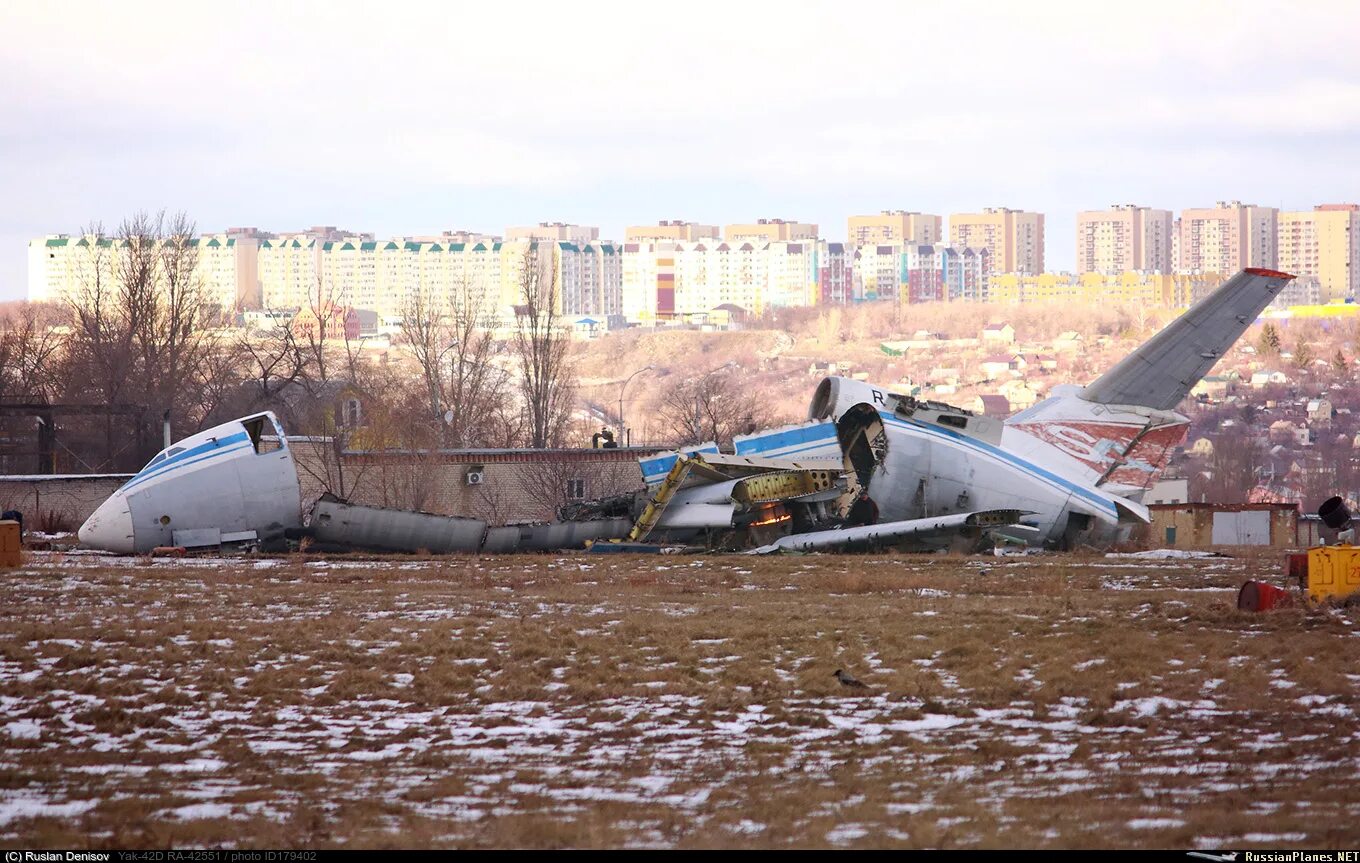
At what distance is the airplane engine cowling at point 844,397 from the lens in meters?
37.8

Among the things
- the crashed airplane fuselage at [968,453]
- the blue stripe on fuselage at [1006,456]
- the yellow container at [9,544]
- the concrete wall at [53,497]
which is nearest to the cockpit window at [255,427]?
the yellow container at [9,544]

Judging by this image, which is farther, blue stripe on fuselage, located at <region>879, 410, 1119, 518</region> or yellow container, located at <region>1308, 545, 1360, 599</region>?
blue stripe on fuselage, located at <region>879, 410, 1119, 518</region>

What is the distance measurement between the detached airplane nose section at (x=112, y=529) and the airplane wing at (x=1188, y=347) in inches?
967

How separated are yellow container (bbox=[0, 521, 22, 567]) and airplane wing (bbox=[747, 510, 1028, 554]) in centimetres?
1630

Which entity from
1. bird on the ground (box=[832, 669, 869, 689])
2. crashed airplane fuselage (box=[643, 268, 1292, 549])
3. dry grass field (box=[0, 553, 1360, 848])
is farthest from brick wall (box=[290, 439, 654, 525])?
bird on the ground (box=[832, 669, 869, 689])

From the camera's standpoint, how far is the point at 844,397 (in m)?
38.0

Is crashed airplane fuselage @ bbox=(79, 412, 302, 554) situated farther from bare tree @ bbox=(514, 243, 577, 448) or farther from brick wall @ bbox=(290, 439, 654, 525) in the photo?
bare tree @ bbox=(514, 243, 577, 448)

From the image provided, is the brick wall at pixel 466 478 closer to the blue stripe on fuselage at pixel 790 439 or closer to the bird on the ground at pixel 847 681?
the blue stripe on fuselage at pixel 790 439

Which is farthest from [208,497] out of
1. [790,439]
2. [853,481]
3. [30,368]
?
[30,368]

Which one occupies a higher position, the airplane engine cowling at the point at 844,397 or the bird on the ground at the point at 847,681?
the airplane engine cowling at the point at 844,397

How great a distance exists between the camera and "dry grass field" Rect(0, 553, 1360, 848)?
1015cm

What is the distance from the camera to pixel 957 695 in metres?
15.2

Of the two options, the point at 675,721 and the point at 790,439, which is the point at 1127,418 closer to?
the point at 790,439

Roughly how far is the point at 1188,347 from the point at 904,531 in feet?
32.0
